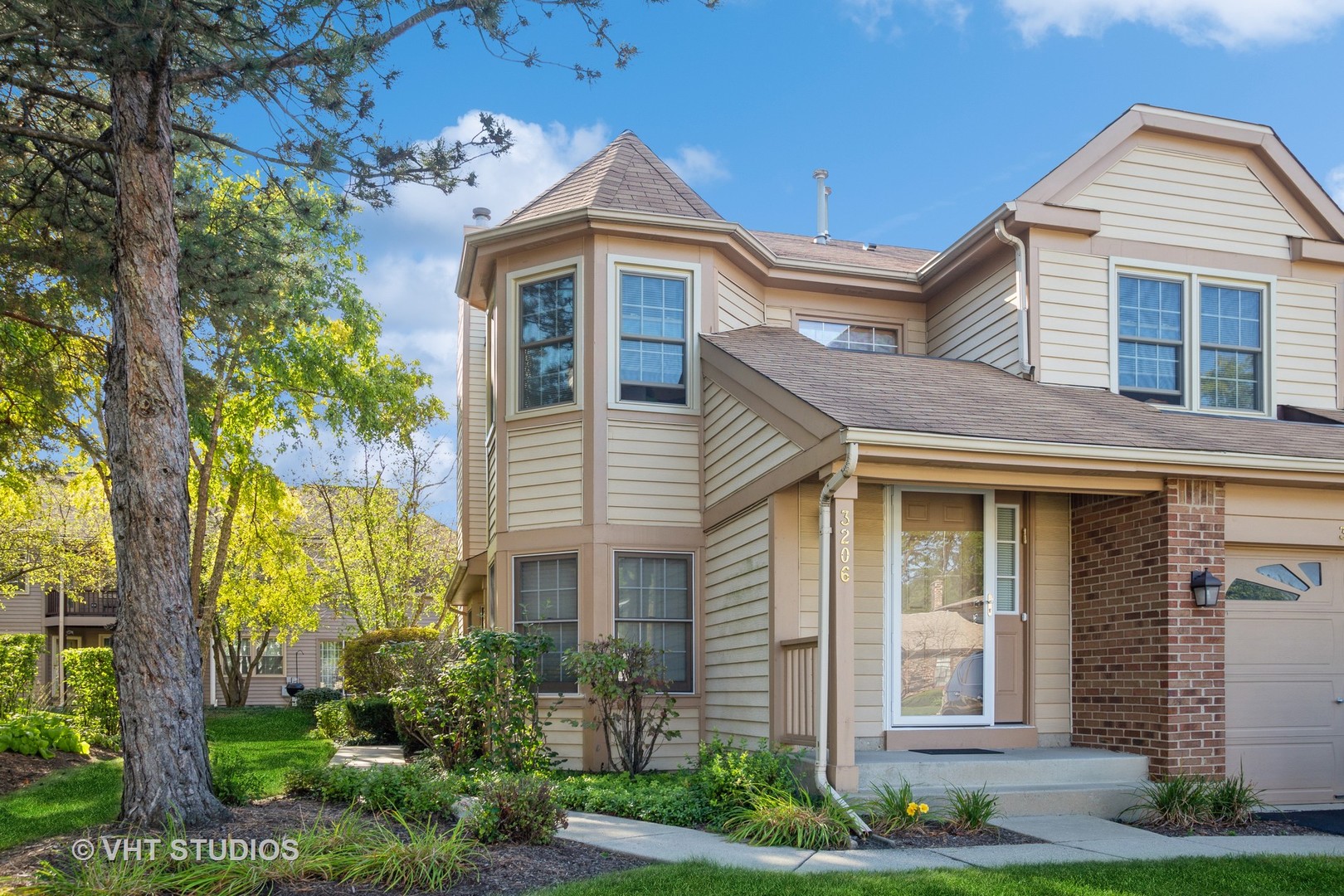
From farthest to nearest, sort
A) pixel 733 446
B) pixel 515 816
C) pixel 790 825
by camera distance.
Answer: pixel 733 446, pixel 790 825, pixel 515 816

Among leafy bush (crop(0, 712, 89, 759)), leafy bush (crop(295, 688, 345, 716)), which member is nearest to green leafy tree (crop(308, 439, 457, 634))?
leafy bush (crop(295, 688, 345, 716))

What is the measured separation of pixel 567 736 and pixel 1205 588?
5.88 meters

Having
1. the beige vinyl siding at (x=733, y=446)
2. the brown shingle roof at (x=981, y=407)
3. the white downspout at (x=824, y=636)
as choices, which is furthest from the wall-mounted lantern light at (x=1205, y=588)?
the beige vinyl siding at (x=733, y=446)

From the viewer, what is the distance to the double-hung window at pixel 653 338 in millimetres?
11297

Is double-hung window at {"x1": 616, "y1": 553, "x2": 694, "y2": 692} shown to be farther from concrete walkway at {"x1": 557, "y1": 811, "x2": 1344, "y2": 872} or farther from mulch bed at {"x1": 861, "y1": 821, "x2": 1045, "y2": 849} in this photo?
mulch bed at {"x1": 861, "y1": 821, "x2": 1045, "y2": 849}

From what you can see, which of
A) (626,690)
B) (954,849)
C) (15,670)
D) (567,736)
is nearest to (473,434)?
(567,736)

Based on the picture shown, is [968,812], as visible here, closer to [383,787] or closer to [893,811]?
[893,811]

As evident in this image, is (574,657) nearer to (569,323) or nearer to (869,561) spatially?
(869,561)

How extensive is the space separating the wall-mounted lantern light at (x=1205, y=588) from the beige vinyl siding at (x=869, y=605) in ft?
8.06

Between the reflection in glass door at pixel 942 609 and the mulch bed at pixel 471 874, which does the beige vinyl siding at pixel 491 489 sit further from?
the mulch bed at pixel 471 874

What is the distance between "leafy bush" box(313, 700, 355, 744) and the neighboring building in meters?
4.51

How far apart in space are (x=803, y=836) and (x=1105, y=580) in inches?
160

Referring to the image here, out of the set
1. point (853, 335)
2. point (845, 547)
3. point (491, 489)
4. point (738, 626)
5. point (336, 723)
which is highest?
point (853, 335)

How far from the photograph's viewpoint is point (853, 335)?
12.8 meters
